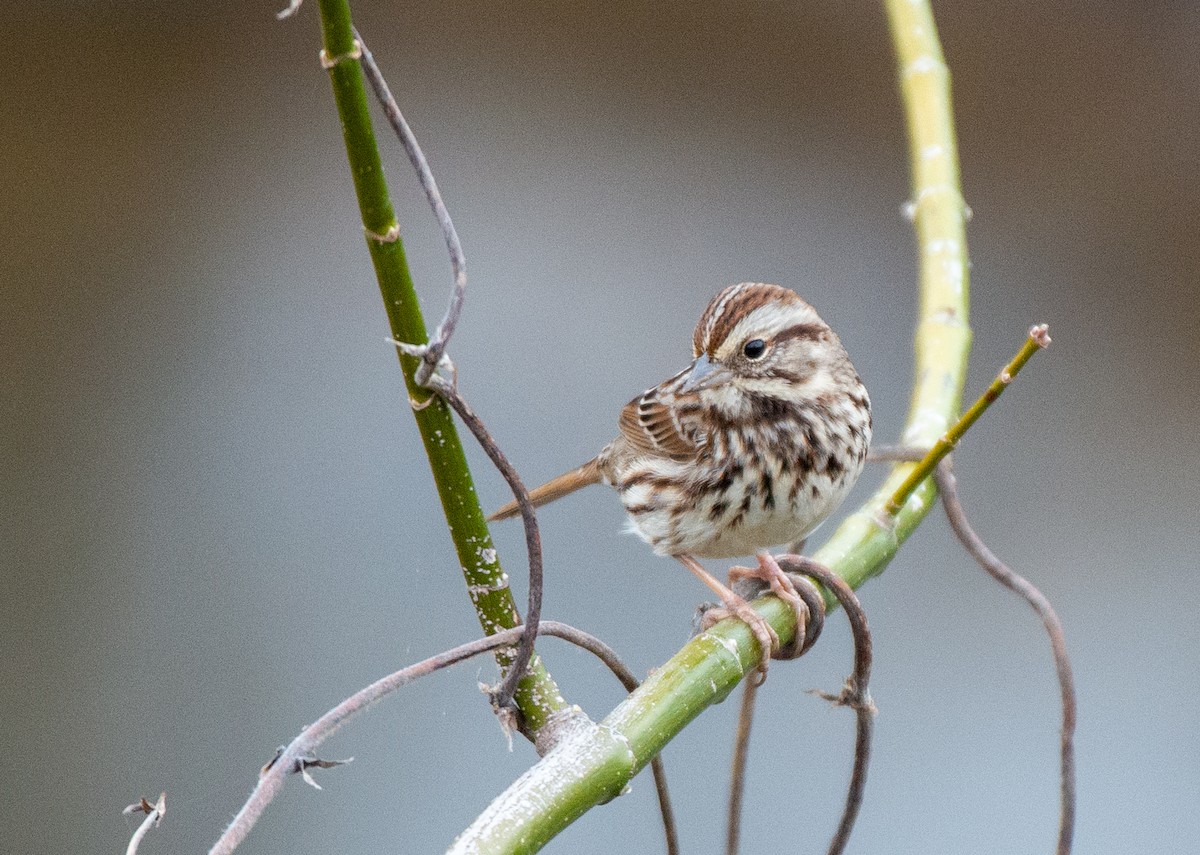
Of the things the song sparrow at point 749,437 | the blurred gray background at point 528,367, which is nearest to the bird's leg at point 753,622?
the song sparrow at point 749,437

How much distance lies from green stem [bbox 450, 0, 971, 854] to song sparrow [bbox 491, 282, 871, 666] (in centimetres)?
17

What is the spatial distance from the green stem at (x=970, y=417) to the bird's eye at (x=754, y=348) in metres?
0.42

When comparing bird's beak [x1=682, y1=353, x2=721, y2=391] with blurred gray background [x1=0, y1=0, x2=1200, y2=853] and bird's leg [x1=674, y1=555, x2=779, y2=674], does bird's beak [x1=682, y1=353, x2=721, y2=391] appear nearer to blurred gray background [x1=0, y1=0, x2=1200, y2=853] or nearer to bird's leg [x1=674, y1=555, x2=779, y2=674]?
bird's leg [x1=674, y1=555, x2=779, y2=674]

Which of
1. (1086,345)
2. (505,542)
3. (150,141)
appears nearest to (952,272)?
(505,542)

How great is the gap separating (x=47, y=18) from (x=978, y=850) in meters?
2.66

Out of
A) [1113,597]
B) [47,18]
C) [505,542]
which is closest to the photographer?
[505,542]

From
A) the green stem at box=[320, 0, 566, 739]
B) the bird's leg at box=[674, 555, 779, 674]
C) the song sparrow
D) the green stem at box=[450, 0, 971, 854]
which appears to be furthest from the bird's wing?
the green stem at box=[320, 0, 566, 739]

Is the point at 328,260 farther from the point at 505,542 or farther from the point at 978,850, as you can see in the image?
the point at 978,850

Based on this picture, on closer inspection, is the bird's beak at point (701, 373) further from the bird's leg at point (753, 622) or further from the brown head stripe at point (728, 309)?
the bird's leg at point (753, 622)

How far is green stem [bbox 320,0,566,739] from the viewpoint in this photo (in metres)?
0.82

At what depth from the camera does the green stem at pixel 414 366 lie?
2.69 feet

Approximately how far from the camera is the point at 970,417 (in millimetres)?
1195

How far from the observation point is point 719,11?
3068mm

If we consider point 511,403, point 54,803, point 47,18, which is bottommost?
point 54,803
